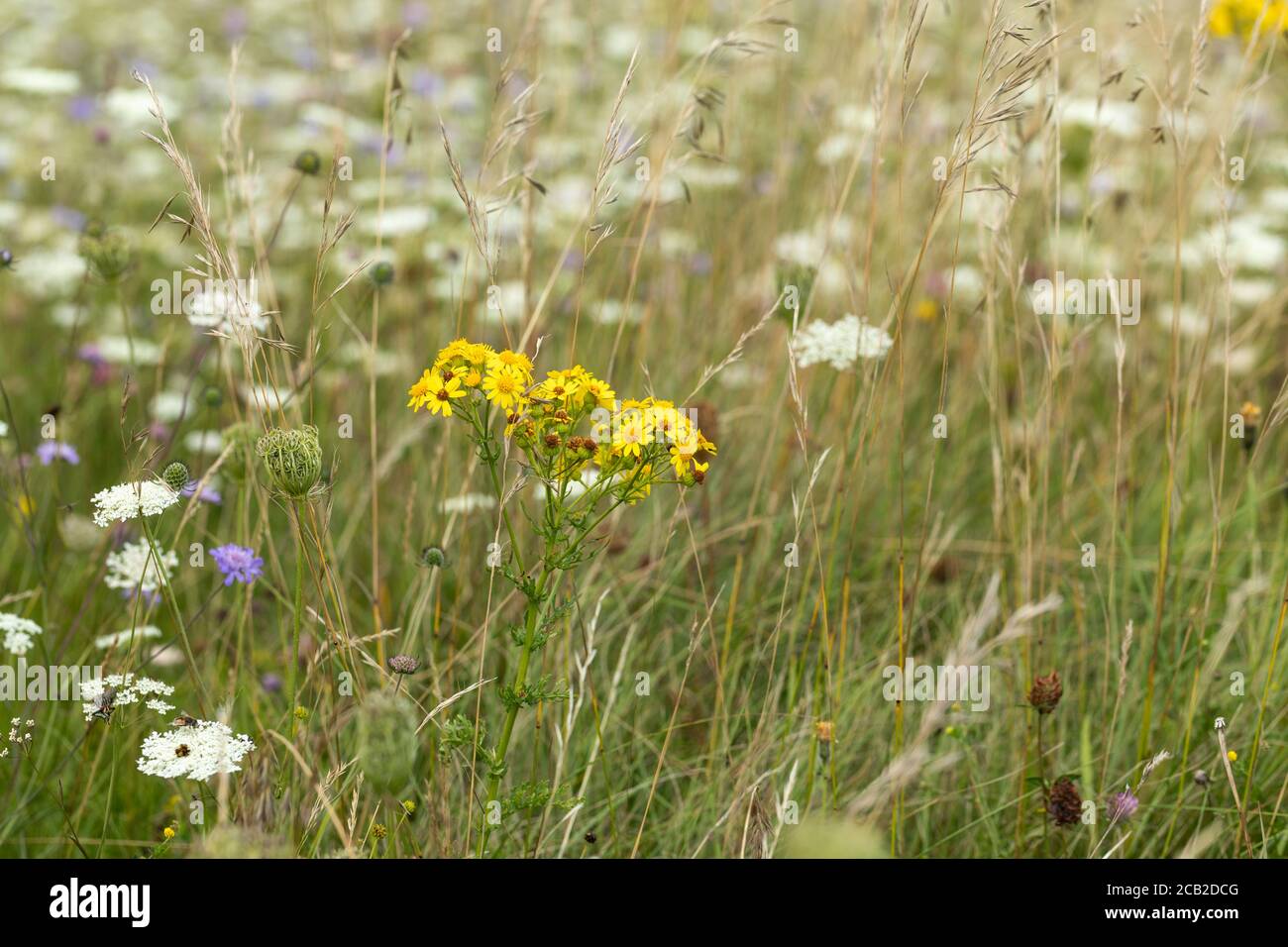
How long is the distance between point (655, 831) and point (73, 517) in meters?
1.26

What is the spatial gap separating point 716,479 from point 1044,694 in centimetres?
117

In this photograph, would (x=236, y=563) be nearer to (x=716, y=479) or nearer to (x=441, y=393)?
(x=441, y=393)

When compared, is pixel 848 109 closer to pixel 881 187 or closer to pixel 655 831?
pixel 881 187

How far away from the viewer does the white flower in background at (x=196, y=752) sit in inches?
60.9

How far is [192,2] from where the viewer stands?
7254mm

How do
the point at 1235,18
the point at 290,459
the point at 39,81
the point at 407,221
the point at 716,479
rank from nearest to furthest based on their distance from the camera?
1. the point at 290,459
2. the point at 716,479
3. the point at 39,81
4. the point at 407,221
5. the point at 1235,18

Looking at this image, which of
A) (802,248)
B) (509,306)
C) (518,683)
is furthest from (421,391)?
(802,248)

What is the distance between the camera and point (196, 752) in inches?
62.7

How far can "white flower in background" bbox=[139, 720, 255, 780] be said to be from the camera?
1.55 metres

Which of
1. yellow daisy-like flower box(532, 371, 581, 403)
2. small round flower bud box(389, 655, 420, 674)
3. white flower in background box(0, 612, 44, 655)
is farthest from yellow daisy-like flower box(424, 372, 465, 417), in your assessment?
white flower in background box(0, 612, 44, 655)

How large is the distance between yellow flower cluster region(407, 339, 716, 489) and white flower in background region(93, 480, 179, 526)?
0.39 m

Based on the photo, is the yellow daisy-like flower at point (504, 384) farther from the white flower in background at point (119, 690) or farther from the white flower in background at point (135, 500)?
the white flower in background at point (119, 690)

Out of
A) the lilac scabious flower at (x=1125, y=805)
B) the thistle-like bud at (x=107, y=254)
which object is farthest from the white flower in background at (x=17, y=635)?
the lilac scabious flower at (x=1125, y=805)
